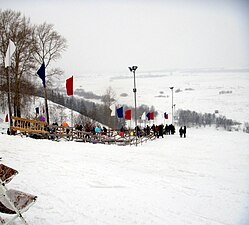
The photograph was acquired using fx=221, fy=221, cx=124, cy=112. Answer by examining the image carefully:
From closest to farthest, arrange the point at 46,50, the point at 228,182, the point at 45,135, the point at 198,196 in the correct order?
the point at 198,196
the point at 228,182
the point at 45,135
the point at 46,50

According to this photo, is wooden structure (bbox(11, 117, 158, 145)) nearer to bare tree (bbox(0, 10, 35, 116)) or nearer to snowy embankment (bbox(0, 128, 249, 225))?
bare tree (bbox(0, 10, 35, 116))

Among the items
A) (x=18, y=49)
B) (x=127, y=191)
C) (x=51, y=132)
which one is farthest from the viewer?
(x=18, y=49)

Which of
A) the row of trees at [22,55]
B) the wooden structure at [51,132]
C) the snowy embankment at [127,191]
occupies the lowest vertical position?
the snowy embankment at [127,191]

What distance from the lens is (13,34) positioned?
758 inches

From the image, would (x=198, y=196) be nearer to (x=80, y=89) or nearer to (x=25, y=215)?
(x=25, y=215)

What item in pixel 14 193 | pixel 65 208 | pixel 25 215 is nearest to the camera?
pixel 14 193

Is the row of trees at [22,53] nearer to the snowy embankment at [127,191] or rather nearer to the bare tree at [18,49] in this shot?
the bare tree at [18,49]

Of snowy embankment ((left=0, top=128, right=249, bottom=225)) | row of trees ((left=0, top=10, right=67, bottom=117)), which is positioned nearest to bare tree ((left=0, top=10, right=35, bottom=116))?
row of trees ((left=0, top=10, right=67, bottom=117))

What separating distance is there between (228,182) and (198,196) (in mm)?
2093

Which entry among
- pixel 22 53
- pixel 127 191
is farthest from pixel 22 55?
pixel 127 191

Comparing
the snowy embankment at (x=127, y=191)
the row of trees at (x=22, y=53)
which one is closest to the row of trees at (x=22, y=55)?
the row of trees at (x=22, y=53)

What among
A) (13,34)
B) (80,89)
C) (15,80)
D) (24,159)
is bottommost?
(24,159)

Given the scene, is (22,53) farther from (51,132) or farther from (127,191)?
(127,191)

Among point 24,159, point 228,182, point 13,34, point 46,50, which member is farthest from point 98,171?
point 46,50
